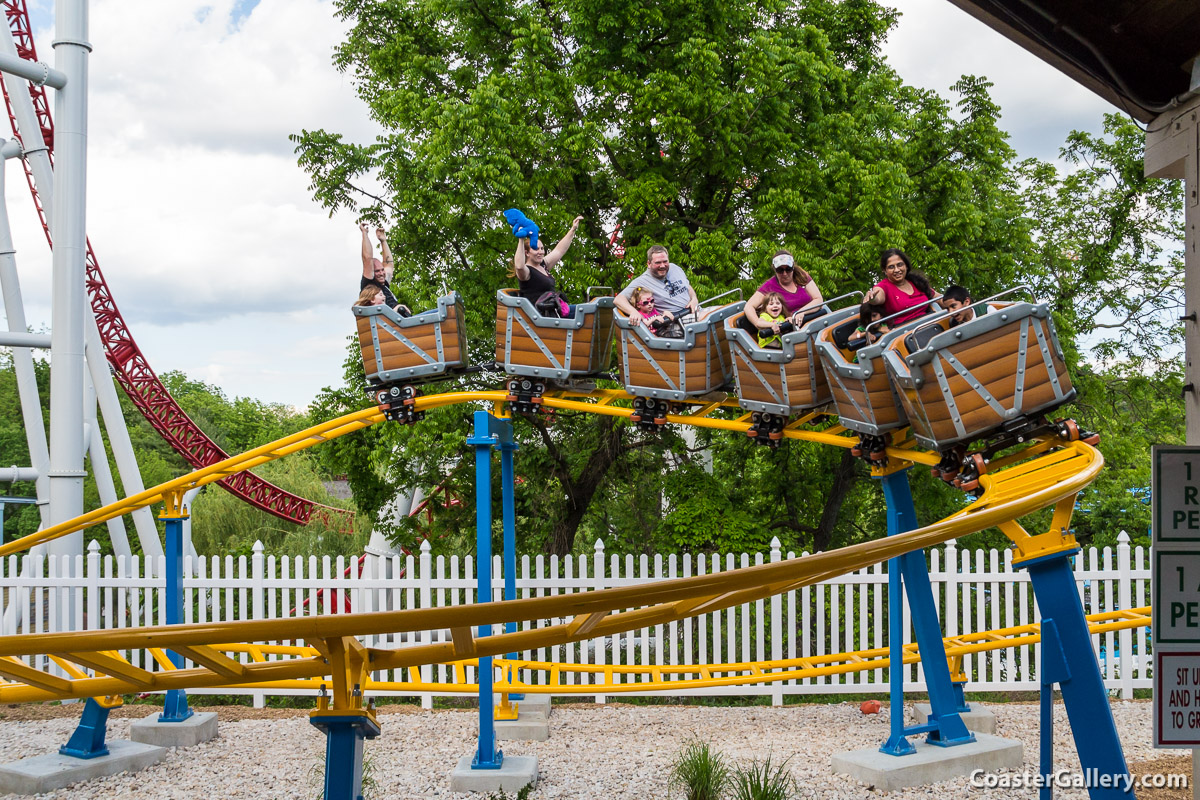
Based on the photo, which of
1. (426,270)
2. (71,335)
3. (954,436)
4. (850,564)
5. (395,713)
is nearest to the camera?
(850,564)

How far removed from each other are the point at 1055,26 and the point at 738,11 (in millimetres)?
7163

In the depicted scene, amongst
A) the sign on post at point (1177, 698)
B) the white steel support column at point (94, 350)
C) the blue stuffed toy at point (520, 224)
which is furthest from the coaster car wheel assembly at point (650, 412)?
the white steel support column at point (94, 350)

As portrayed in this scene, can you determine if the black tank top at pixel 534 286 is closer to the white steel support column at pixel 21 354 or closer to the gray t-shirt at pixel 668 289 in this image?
the gray t-shirt at pixel 668 289

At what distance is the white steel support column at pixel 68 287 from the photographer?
30.0 feet

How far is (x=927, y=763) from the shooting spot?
18.0 ft

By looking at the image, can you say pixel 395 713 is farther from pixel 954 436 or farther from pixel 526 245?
pixel 954 436

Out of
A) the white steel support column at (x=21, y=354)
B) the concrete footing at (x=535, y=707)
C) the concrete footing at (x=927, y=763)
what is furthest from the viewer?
the white steel support column at (x=21, y=354)

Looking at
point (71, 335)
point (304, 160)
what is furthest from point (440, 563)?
point (304, 160)

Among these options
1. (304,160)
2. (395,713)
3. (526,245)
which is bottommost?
(395,713)

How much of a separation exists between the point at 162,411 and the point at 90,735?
11589 mm

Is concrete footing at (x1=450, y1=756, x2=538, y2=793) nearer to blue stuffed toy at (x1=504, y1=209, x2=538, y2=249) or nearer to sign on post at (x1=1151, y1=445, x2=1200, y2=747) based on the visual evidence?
blue stuffed toy at (x1=504, y1=209, x2=538, y2=249)

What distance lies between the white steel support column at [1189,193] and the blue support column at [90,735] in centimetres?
633

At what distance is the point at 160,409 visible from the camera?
16.7m

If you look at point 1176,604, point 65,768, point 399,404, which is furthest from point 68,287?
point 1176,604
